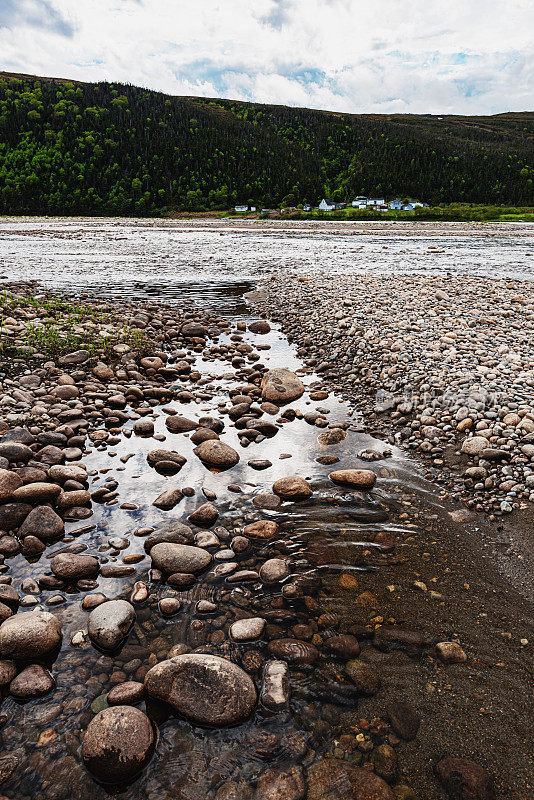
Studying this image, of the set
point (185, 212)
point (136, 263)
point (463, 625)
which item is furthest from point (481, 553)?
point (185, 212)

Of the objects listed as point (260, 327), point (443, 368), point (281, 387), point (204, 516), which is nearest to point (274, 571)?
point (204, 516)

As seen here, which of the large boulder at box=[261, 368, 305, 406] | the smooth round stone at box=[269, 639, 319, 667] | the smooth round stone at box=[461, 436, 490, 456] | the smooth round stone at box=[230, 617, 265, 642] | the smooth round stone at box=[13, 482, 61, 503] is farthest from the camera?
the large boulder at box=[261, 368, 305, 406]

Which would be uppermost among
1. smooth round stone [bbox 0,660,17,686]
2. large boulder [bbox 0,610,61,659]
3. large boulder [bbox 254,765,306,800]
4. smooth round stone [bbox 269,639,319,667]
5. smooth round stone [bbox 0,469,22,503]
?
smooth round stone [bbox 0,469,22,503]

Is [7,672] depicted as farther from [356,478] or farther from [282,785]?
[356,478]

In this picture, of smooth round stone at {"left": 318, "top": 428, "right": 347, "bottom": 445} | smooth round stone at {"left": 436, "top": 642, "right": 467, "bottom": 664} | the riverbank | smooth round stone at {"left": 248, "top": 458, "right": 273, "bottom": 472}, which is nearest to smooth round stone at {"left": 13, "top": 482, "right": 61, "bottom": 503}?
smooth round stone at {"left": 248, "top": 458, "right": 273, "bottom": 472}

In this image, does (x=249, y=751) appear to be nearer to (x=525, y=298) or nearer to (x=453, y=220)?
(x=525, y=298)

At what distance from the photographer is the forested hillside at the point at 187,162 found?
404ft

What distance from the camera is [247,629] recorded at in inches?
148

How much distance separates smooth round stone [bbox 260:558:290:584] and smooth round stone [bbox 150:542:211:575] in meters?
0.60

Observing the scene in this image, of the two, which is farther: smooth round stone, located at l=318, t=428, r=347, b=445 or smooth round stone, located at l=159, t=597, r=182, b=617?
smooth round stone, located at l=318, t=428, r=347, b=445

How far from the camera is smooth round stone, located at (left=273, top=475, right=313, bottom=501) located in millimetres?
5637

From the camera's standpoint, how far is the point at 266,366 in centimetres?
1035

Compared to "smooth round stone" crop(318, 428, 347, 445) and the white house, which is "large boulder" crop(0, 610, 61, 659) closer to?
"smooth round stone" crop(318, 428, 347, 445)

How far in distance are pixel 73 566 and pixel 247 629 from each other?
187 cm
